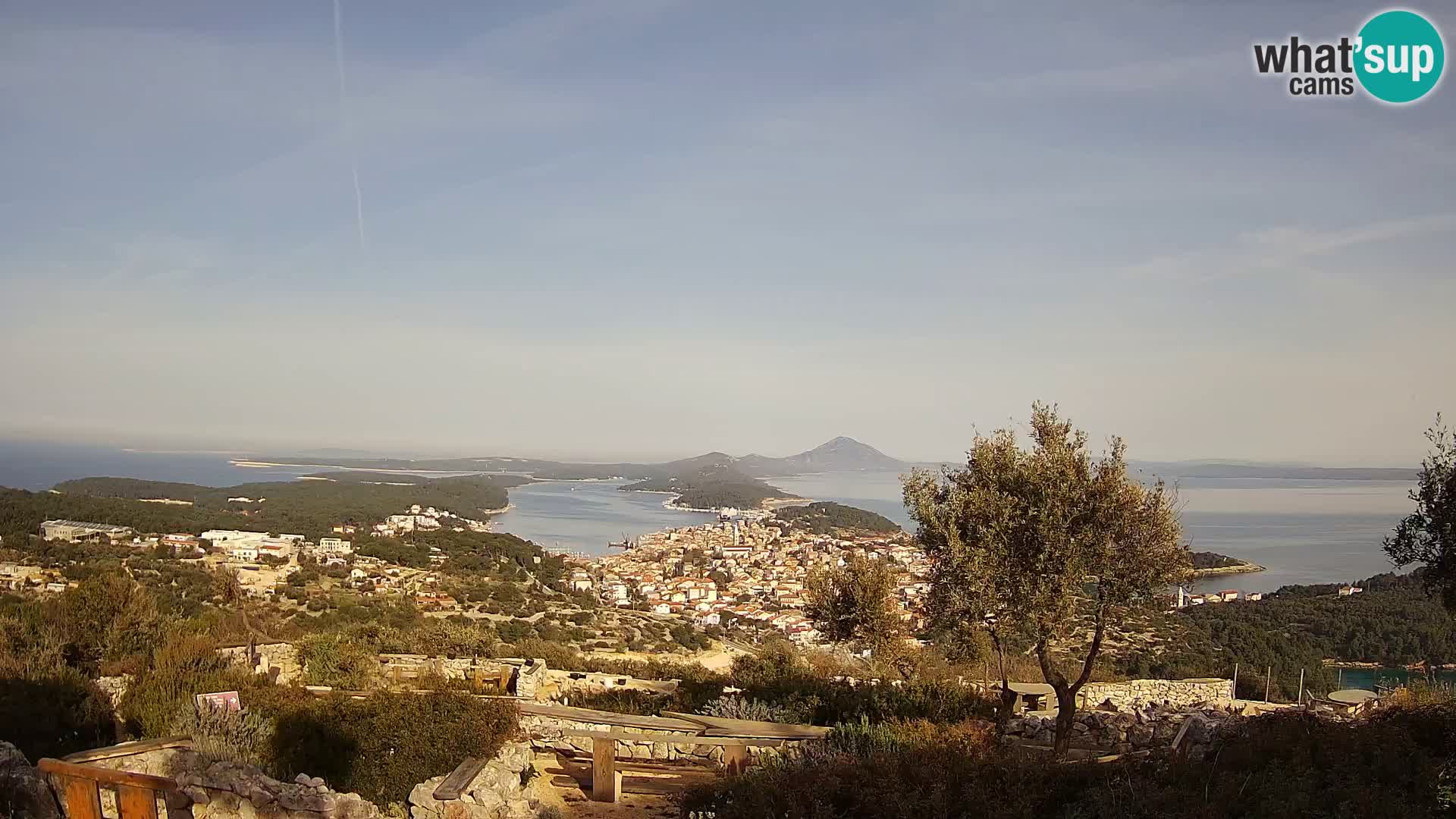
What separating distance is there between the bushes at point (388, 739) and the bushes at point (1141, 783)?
2565mm

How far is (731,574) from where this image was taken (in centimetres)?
3616

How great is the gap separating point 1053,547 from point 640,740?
4.45m

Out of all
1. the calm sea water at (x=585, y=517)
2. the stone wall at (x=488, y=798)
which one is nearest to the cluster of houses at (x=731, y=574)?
the stone wall at (x=488, y=798)

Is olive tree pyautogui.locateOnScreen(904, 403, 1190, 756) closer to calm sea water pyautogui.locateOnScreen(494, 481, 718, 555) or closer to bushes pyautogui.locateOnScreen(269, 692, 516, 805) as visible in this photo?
bushes pyautogui.locateOnScreen(269, 692, 516, 805)

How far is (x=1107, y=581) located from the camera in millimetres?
7977

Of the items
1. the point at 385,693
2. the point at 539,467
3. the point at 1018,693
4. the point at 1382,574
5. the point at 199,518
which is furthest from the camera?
the point at 539,467

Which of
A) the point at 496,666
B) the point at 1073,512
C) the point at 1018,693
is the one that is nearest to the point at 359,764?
the point at 496,666

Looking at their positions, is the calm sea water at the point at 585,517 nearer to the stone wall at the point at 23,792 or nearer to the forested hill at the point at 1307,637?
the forested hill at the point at 1307,637

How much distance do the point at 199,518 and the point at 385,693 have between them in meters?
29.2

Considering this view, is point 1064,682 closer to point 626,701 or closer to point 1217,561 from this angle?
point 626,701

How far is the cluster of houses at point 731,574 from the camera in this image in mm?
25672

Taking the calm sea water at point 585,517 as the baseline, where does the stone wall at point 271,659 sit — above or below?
above

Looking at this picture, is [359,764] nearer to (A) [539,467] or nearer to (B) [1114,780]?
(B) [1114,780]

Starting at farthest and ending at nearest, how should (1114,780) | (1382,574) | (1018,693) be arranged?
1. (1382,574)
2. (1018,693)
3. (1114,780)
